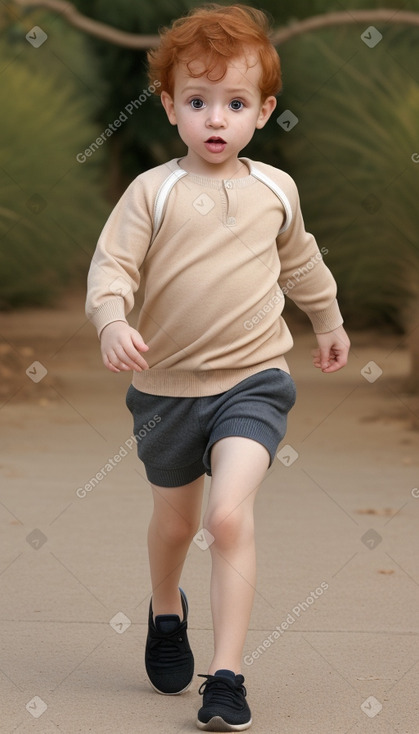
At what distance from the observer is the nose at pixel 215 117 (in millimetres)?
2646

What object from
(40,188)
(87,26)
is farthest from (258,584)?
(40,188)

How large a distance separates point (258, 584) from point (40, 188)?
17.2 feet

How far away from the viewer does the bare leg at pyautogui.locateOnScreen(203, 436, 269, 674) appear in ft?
8.22

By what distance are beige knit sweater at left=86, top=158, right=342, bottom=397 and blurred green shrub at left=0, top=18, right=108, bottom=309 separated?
197 inches

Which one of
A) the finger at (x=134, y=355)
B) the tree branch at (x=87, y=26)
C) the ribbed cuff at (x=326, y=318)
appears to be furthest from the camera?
the tree branch at (x=87, y=26)

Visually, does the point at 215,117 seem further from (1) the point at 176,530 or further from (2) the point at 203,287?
(1) the point at 176,530

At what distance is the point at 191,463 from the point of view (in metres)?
2.72

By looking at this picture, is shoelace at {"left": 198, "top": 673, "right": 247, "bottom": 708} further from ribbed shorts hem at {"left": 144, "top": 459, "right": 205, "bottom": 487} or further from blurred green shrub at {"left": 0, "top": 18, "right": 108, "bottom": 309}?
blurred green shrub at {"left": 0, "top": 18, "right": 108, "bottom": 309}

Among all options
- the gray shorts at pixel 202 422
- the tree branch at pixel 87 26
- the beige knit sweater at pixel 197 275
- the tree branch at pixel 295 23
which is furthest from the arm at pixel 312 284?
the tree branch at pixel 87 26

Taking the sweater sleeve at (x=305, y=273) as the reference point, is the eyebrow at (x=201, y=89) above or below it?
above

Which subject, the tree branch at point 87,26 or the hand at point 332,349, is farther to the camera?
the tree branch at point 87,26

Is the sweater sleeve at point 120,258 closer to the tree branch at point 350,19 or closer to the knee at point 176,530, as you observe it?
the knee at point 176,530

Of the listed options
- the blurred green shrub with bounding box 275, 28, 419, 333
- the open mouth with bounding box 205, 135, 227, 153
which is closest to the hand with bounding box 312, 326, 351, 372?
the open mouth with bounding box 205, 135, 227, 153

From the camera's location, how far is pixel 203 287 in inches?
105
